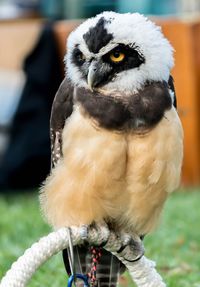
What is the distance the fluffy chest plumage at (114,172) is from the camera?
171 inches

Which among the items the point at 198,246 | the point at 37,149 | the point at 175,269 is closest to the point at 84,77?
the point at 175,269

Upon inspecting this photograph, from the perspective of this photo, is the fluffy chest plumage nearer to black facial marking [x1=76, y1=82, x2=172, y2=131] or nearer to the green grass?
black facial marking [x1=76, y1=82, x2=172, y2=131]

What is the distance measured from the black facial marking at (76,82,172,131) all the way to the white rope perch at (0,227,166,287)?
1.76ft

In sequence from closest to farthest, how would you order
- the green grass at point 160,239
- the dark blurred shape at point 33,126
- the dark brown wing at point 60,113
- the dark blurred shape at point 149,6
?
the dark brown wing at point 60,113 < the green grass at point 160,239 < the dark blurred shape at point 33,126 < the dark blurred shape at point 149,6

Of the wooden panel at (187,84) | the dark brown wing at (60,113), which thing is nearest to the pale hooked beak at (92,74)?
the dark brown wing at (60,113)

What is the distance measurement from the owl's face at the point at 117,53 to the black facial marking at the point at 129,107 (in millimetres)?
50

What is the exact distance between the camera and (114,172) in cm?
437

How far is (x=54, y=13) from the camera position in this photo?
1538cm

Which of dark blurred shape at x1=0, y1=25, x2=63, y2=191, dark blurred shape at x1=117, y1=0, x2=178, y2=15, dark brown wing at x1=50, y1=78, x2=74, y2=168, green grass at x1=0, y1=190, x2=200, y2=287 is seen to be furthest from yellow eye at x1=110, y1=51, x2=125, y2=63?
dark blurred shape at x1=117, y1=0, x2=178, y2=15

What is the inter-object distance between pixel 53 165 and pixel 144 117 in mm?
674

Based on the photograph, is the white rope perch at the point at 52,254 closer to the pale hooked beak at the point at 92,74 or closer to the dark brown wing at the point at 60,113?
the dark brown wing at the point at 60,113

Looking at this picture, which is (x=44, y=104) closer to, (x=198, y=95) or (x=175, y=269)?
(x=198, y=95)

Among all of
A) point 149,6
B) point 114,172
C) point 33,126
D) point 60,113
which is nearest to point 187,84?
point 33,126

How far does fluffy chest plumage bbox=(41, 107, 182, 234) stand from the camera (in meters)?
4.35
